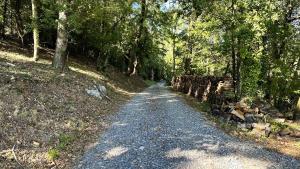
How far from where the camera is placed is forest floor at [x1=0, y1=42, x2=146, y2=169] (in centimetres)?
962

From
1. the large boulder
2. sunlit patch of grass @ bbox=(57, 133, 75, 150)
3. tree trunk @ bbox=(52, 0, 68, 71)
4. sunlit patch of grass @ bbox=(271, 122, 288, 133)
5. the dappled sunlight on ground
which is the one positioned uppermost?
tree trunk @ bbox=(52, 0, 68, 71)

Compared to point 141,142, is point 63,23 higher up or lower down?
higher up

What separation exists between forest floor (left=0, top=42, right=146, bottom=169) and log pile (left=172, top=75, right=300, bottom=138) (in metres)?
5.66

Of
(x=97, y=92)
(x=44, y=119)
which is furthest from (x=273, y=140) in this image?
(x=97, y=92)

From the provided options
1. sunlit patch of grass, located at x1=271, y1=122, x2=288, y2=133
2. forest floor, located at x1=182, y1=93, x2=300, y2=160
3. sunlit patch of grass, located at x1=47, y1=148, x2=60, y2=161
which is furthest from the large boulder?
sunlit patch of grass, located at x1=271, y1=122, x2=288, y2=133

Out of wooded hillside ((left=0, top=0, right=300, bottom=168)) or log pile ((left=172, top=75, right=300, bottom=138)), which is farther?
wooded hillside ((left=0, top=0, right=300, bottom=168))

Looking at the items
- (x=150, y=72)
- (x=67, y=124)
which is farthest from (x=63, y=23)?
(x=150, y=72)

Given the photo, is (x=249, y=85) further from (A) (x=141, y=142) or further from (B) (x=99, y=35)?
(B) (x=99, y=35)

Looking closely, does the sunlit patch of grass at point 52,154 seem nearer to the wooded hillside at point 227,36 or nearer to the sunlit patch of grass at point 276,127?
the wooded hillside at point 227,36

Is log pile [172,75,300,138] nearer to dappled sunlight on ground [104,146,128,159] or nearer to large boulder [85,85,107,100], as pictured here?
dappled sunlight on ground [104,146,128,159]

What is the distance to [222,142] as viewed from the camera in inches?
467

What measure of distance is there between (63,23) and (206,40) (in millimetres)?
8671

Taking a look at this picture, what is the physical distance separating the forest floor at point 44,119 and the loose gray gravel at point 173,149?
0.73m

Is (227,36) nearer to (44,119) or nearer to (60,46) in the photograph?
(60,46)
